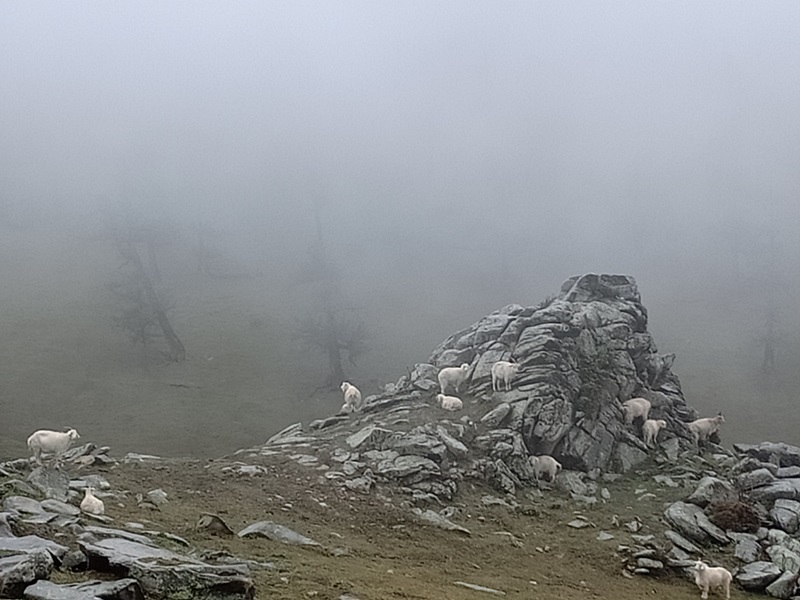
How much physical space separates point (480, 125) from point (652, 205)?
155 feet

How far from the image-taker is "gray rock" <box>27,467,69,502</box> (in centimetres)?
1507

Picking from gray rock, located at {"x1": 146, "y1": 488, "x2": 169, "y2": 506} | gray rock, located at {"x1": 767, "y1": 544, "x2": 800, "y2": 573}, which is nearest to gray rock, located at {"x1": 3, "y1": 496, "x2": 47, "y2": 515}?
gray rock, located at {"x1": 146, "y1": 488, "x2": 169, "y2": 506}

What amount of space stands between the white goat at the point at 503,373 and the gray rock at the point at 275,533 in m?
13.5

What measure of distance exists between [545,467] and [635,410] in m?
6.34

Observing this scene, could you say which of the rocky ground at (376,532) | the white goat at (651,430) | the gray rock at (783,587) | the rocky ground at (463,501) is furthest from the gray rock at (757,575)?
the white goat at (651,430)

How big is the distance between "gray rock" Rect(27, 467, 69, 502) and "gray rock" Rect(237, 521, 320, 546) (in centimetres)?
412

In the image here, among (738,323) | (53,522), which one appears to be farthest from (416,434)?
(738,323)

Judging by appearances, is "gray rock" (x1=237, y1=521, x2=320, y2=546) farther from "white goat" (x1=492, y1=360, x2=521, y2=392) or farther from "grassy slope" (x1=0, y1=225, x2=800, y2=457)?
"grassy slope" (x1=0, y1=225, x2=800, y2=457)

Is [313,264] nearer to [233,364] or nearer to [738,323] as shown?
[233,364]

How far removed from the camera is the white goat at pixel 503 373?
27141 mm

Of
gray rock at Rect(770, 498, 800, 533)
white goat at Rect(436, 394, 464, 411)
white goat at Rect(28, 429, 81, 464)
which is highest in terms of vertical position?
white goat at Rect(28, 429, 81, 464)

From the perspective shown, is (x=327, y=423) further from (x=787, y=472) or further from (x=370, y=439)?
(x=787, y=472)

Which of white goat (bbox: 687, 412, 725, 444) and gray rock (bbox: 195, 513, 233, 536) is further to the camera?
white goat (bbox: 687, 412, 725, 444)

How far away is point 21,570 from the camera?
8148mm
